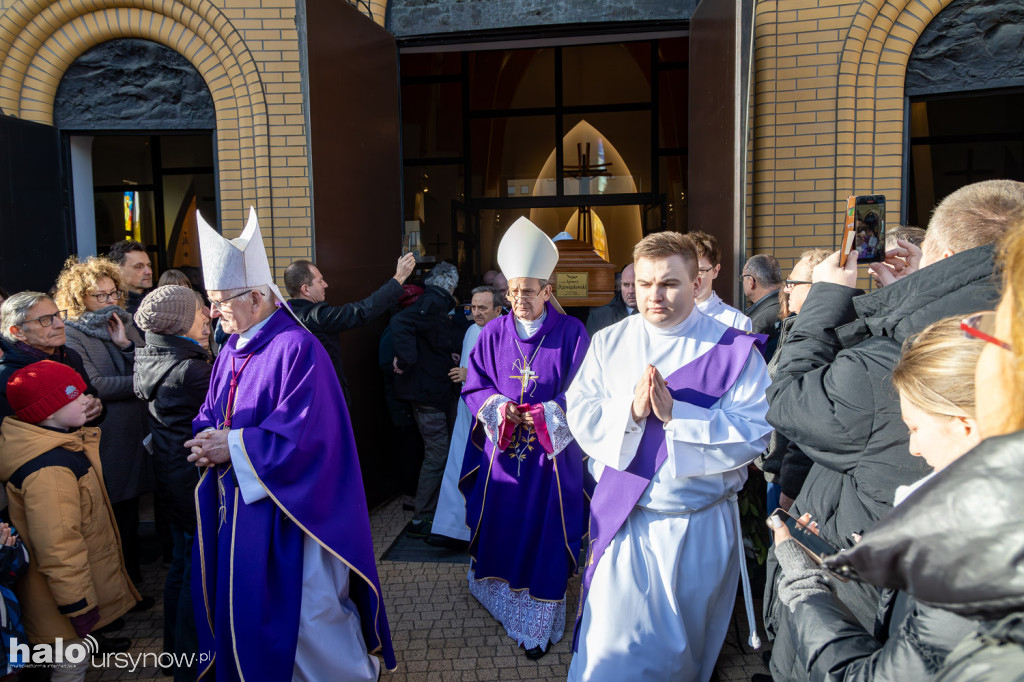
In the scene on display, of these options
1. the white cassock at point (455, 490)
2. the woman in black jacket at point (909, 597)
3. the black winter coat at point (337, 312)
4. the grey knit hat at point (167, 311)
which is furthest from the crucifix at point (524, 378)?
the woman in black jacket at point (909, 597)

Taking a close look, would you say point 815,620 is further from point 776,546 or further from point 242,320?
point 242,320

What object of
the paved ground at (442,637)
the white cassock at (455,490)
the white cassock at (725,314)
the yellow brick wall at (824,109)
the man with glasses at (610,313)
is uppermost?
the yellow brick wall at (824,109)

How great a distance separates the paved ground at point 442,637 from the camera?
3.43 meters

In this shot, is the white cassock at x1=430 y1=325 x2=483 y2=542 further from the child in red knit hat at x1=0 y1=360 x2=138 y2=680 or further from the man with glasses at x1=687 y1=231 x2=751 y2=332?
the child in red knit hat at x1=0 y1=360 x2=138 y2=680

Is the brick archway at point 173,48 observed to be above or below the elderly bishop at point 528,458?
above

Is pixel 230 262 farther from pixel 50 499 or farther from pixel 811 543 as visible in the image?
pixel 811 543

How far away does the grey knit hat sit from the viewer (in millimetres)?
3271

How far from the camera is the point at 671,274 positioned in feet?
8.99

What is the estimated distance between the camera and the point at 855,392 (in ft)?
6.27

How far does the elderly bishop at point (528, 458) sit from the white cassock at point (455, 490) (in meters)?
0.91

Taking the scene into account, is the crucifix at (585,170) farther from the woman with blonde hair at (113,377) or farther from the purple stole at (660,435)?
the purple stole at (660,435)

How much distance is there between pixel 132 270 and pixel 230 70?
1.89 meters

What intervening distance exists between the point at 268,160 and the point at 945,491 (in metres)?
5.79

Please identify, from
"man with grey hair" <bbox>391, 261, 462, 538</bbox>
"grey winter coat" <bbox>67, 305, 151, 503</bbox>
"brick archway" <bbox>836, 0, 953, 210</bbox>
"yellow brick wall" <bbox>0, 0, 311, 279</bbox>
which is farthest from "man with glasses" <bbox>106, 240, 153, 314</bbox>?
"brick archway" <bbox>836, 0, 953, 210</bbox>
